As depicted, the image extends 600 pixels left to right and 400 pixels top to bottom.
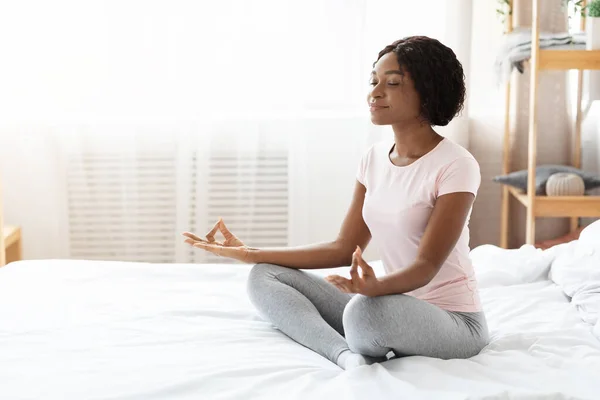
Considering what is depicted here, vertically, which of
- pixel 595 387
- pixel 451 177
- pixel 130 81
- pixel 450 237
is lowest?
pixel 595 387

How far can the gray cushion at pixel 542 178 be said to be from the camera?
2.72 metres

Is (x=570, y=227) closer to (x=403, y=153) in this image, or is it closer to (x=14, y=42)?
(x=403, y=153)

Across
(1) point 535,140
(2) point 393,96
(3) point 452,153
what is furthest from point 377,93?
(1) point 535,140

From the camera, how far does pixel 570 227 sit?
312 cm

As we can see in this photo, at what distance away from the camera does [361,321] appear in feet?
4.75

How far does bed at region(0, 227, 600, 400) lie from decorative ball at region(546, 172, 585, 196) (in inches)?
22.8

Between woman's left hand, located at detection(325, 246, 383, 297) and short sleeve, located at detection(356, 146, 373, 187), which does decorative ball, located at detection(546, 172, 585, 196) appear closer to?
short sleeve, located at detection(356, 146, 373, 187)

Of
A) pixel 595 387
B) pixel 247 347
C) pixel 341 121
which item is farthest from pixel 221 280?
pixel 341 121

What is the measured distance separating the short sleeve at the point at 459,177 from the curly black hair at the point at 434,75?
11cm

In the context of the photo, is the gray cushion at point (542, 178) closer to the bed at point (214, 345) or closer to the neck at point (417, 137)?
the bed at point (214, 345)

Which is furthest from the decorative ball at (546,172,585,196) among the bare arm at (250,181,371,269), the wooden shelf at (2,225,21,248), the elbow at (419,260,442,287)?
the wooden shelf at (2,225,21,248)

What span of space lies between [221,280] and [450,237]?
0.78 meters

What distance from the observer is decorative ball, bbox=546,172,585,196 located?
8.79 feet

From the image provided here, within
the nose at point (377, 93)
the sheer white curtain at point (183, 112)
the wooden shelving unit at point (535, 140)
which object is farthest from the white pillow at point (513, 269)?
the sheer white curtain at point (183, 112)
